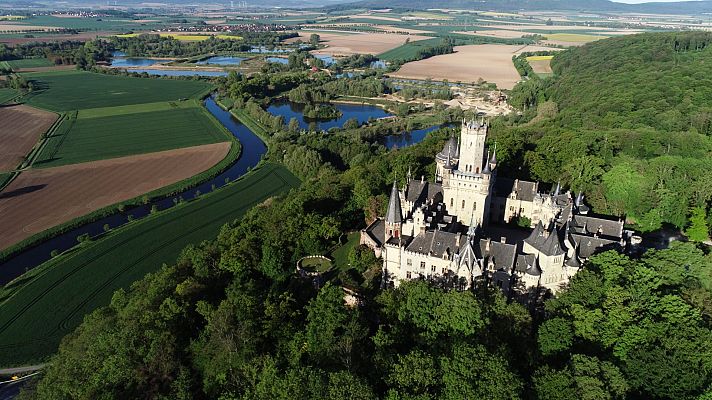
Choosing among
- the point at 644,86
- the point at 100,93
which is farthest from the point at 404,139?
the point at 100,93

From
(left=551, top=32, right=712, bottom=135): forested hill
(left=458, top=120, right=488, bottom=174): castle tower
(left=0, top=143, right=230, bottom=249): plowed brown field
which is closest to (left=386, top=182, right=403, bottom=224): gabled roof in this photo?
(left=458, top=120, right=488, bottom=174): castle tower

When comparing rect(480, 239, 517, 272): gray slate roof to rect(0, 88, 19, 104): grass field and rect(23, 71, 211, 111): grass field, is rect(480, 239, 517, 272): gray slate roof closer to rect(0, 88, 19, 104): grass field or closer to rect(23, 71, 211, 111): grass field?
rect(23, 71, 211, 111): grass field

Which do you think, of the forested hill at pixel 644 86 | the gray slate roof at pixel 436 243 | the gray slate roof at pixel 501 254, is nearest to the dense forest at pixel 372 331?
the gray slate roof at pixel 501 254

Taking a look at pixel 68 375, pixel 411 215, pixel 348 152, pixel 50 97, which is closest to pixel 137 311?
pixel 68 375

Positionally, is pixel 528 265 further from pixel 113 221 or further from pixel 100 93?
pixel 100 93

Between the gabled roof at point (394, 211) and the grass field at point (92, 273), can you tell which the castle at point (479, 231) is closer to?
the gabled roof at point (394, 211)

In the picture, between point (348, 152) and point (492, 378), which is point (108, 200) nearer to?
point (348, 152)
